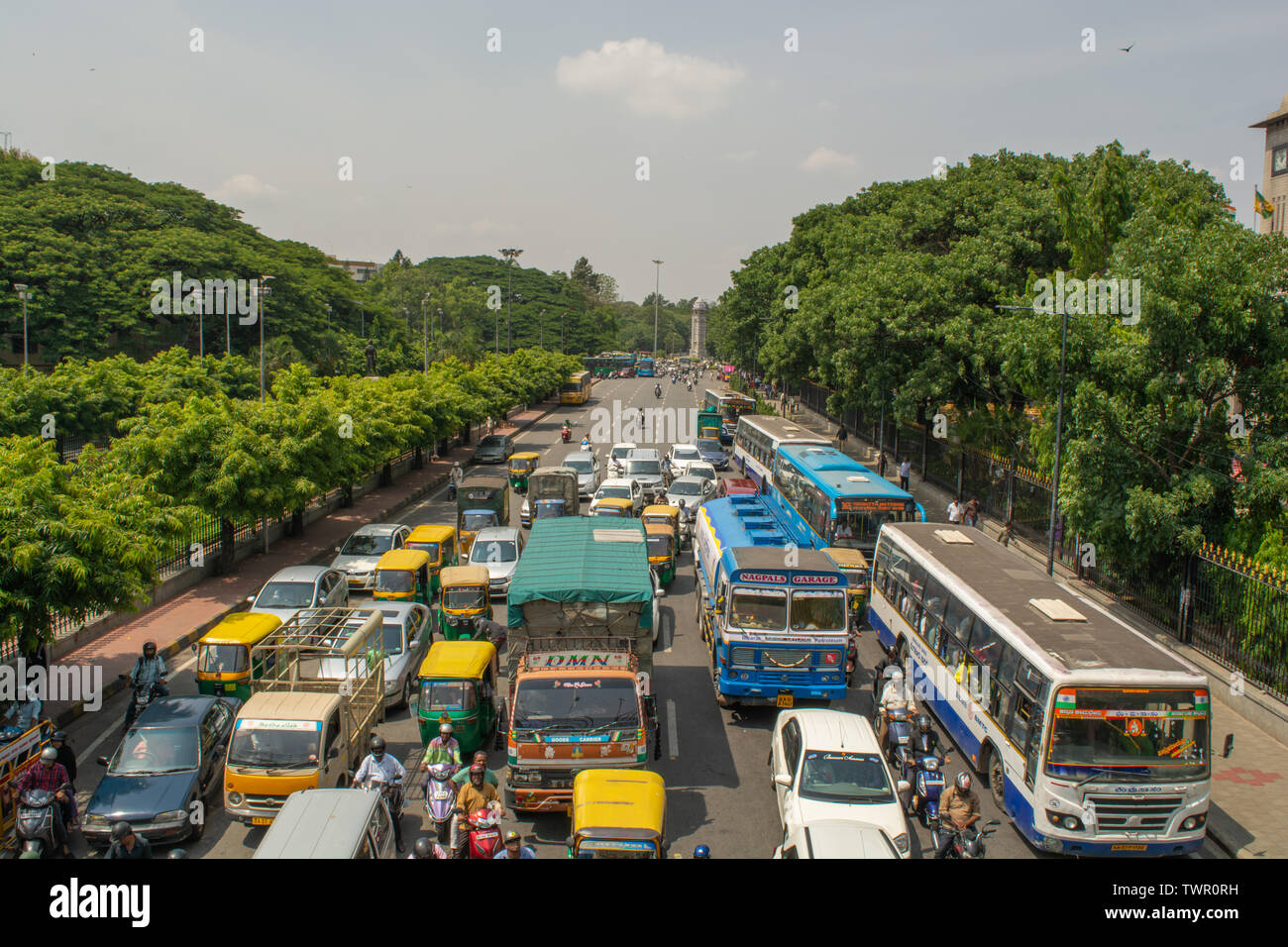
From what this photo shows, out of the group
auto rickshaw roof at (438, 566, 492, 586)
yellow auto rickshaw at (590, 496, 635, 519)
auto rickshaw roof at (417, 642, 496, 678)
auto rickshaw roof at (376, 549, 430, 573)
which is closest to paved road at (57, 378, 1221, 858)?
auto rickshaw roof at (417, 642, 496, 678)

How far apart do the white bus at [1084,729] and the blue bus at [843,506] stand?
706 centimetres

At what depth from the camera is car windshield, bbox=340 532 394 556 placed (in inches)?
900

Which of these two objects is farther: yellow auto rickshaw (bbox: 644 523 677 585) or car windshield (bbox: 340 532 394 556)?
yellow auto rickshaw (bbox: 644 523 677 585)

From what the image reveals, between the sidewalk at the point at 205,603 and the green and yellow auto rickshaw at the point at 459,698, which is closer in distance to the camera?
the green and yellow auto rickshaw at the point at 459,698

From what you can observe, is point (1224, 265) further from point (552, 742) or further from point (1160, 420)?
point (552, 742)

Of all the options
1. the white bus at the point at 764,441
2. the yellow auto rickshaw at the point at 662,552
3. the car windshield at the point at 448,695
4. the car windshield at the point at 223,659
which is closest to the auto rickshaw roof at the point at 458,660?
the car windshield at the point at 448,695

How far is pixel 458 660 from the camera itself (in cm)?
1391

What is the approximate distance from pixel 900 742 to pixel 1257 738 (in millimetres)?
6689

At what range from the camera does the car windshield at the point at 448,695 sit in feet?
43.6

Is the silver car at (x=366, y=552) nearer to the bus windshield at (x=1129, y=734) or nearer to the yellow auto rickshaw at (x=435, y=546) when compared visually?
the yellow auto rickshaw at (x=435, y=546)

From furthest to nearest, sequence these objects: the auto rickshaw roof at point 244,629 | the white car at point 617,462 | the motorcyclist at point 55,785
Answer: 1. the white car at point 617,462
2. the auto rickshaw roof at point 244,629
3. the motorcyclist at point 55,785

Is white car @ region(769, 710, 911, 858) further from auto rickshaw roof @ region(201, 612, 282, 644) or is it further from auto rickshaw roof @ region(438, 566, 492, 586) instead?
auto rickshaw roof @ region(201, 612, 282, 644)

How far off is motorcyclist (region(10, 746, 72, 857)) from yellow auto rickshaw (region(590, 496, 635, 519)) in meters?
16.0

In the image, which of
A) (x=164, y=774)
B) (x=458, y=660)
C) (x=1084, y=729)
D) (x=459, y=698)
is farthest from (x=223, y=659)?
(x=1084, y=729)
